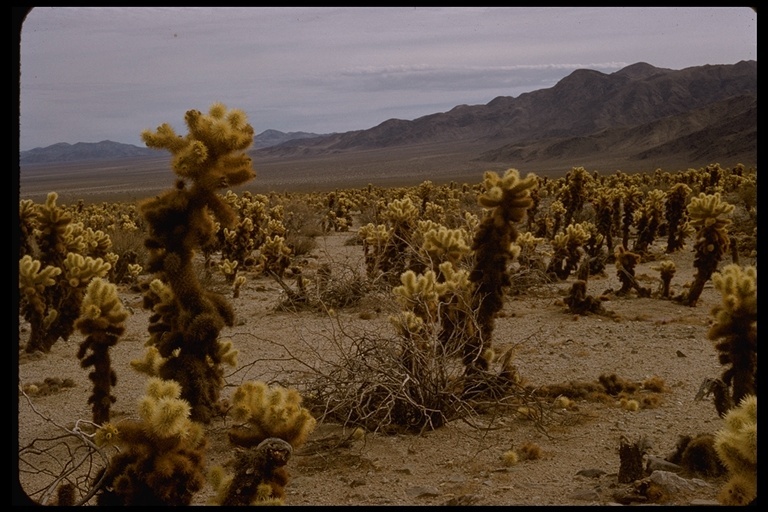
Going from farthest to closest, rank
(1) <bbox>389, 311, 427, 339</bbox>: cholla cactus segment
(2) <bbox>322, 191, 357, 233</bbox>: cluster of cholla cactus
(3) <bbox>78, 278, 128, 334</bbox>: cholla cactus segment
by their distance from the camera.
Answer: (2) <bbox>322, 191, 357, 233</bbox>: cluster of cholla cactus < (1) <bbox>389, 311, 427, 339</bbox>: cholla cactus segment < (3) <bbox>78, 278, 128, 334</bbox>: cholla cactus segment

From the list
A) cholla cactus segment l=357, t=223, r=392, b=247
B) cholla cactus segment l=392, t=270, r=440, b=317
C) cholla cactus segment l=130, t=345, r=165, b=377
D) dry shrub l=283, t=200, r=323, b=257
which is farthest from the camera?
dry shrub l=283, t=200, r=323, b=257

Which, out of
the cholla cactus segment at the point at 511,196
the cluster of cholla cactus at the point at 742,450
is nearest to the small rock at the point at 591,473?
the cluster of cholla cactus at the point at 742,450

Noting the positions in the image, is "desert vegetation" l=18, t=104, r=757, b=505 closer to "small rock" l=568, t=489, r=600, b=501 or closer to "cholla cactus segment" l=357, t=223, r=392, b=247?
"small rock" l=568, t=489, r=600, b=501

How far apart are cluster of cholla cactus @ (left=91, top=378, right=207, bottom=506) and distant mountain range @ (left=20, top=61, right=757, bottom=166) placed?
46.7m

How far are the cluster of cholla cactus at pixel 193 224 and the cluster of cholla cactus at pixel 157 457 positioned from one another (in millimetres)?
1712

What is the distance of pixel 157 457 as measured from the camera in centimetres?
266

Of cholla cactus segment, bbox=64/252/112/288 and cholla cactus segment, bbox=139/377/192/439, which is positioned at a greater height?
cholla cactus segment, bbox=64/252/112/288

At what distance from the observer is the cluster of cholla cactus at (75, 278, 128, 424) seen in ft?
15.5

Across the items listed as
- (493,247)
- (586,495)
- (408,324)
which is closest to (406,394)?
(408,324)

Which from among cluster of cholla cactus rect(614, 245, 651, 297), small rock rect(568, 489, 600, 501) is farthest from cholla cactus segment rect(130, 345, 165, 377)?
cluster of cholla cactus rect(614, 245, 651, 297)

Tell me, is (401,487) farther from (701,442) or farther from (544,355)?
(544,355)

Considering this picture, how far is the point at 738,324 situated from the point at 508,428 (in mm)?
1840

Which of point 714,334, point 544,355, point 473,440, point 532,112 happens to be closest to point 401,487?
point 473,440

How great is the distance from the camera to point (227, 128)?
4090 mm
